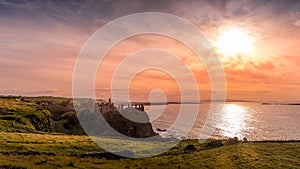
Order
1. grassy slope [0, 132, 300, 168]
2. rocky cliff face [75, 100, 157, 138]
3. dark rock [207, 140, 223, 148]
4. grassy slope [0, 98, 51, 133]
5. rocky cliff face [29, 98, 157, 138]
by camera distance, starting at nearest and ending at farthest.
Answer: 1. grassy slope [0, 132, 300, 168]
2. dark rock [207, 140, 223, 148]
3. grassy slope [0, 98, 51, 133]
4. rocky cliff face [29, 98, 157, 138]
5. rocky cliff face [75, 100, 157, 138]

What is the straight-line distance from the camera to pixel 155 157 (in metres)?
47.7

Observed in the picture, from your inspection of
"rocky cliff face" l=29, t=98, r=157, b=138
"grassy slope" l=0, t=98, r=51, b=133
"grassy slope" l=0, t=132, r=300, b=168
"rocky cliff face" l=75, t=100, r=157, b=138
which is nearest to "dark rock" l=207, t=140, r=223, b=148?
"grassy slope" l=0, t=132, r=300, b=168

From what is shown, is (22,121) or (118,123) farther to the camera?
(118,123)

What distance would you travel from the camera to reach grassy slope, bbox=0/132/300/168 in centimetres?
3962

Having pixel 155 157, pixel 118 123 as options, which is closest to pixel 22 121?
pixel 118 123

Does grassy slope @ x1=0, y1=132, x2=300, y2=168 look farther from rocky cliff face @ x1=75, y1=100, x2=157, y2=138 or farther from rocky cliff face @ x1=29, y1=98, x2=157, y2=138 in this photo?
rocky cliff face @ x1=75, y1=100, x2=157, y2=138

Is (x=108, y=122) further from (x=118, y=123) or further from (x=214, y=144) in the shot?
(x=214, y=144)

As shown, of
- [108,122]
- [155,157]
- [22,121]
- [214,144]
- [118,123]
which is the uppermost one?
[22,121]

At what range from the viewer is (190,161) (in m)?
43.8

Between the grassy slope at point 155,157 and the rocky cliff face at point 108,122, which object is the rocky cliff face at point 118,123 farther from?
the grassy slope at point 155,157

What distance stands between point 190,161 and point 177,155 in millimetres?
5598

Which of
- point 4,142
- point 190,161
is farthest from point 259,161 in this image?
point 4,142

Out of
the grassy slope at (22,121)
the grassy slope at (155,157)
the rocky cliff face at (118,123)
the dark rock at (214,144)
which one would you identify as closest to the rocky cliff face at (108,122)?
the rocky cliff face at (118,123)

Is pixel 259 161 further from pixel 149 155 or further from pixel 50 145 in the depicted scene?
pixel 50 145
